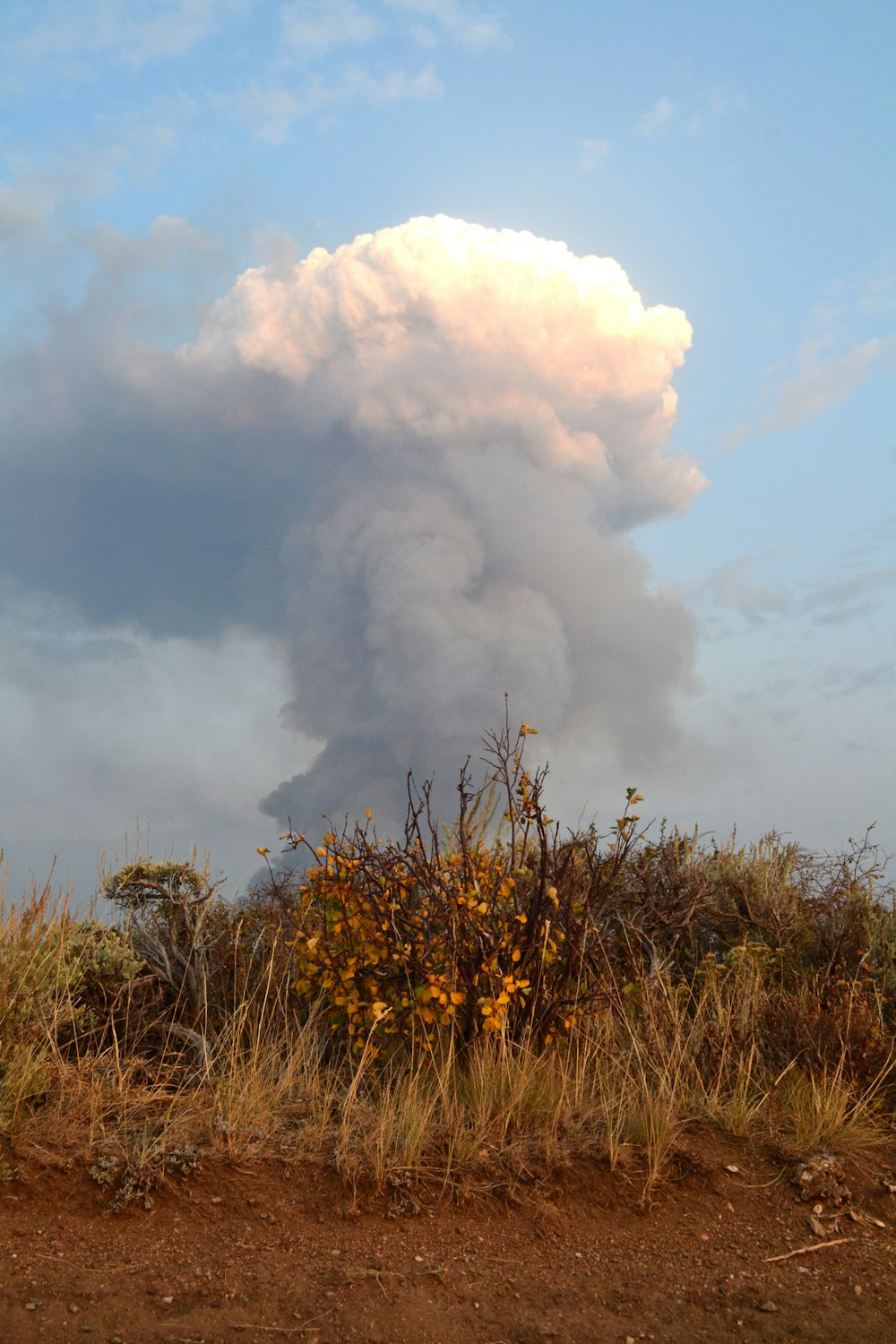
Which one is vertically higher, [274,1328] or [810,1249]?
[810,1249]

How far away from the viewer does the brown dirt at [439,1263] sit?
164 inches

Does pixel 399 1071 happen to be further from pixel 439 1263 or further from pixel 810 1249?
pixel 810 1249

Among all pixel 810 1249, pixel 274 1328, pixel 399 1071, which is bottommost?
pixel 274 1328

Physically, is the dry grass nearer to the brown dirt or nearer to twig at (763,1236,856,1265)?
the brown dirt

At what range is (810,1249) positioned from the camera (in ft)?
16.3

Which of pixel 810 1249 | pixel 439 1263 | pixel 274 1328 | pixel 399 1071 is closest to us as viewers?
pixel 274 1328

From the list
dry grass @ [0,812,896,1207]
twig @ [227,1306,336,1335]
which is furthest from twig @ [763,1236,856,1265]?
twig @ [227,1306,336,1335]

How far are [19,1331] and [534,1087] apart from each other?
2946 millimetres

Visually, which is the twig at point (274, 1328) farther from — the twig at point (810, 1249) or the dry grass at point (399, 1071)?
the twig at point (810, 1249)

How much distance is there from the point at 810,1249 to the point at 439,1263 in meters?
1.92

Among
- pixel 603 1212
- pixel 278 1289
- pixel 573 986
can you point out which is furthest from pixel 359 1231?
pixel 573 986

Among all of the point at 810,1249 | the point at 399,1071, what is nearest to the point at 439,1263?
the point at 399,1071

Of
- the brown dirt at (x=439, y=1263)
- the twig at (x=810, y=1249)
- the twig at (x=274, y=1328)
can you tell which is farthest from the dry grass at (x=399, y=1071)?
the twig at (x=274, y=1328)

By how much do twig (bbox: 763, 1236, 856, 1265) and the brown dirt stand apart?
0.07 ft
